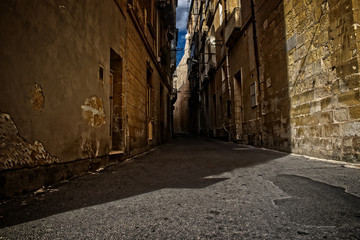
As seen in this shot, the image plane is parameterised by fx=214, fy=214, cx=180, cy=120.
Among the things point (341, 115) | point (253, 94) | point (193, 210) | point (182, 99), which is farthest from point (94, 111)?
point (182, 99)

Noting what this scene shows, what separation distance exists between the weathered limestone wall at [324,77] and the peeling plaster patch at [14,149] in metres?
4.52

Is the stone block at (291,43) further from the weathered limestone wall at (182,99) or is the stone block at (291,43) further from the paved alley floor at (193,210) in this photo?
the weathered limestone wall at (182,99)

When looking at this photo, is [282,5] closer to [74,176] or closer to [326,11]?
[326,11]

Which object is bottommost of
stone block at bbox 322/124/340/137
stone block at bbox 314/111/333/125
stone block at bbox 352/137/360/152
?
stone block at bbox 352/137/360/152

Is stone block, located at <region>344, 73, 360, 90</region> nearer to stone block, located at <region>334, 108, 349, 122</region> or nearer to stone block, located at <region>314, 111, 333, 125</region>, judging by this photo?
stone block, located at <region>334, 108, 349, 122</region>

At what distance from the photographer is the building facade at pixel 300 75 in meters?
3.66

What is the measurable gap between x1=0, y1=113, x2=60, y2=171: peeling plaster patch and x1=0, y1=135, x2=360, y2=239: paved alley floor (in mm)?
322

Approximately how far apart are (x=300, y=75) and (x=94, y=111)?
15.0 feet

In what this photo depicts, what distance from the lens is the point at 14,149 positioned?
1991 mm

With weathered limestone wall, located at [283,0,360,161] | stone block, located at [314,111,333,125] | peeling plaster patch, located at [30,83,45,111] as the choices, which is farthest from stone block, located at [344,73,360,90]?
peeling plaster patch, located at [30,83,45,111]

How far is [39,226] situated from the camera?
4.72 ft

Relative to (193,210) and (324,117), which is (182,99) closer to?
(324,117)

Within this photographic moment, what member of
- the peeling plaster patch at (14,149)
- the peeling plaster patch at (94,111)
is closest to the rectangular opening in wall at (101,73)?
the peeling plaster patch at (94,111)

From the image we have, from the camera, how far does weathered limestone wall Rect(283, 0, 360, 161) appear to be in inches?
140
